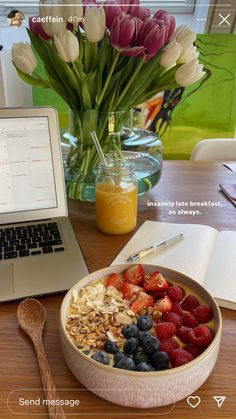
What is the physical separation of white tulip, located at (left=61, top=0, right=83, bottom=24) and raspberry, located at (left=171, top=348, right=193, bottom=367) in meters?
0.57

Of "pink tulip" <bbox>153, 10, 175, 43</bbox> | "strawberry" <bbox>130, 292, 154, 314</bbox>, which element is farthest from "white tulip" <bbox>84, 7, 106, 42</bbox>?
"strawberry" <bbox>130, 292, 154, 314</bbox>

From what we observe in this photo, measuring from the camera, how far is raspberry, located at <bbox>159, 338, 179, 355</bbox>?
43 centimetres

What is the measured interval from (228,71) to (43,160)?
1245 mm

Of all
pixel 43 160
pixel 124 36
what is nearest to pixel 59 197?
pixel 43 160

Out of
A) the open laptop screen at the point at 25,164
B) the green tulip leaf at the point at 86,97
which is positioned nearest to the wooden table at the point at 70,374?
the open laptop screen at the point at 25,164

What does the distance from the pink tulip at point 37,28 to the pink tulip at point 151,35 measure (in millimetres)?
174

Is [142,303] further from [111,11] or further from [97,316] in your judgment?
[111,11]

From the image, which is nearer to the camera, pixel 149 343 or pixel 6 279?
pixel 149 343

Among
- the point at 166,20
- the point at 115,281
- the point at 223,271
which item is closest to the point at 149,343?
the point at 115,281

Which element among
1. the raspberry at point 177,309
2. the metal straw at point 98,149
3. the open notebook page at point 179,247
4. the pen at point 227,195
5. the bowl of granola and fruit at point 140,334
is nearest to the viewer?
the bowl of granola and fruit at point 140,334

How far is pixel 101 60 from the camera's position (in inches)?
28.7

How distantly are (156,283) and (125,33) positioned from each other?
0.42 metres

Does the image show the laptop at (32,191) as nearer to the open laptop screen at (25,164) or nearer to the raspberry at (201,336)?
the open laptop screen at (25,164)

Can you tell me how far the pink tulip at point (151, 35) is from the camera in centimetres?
68
